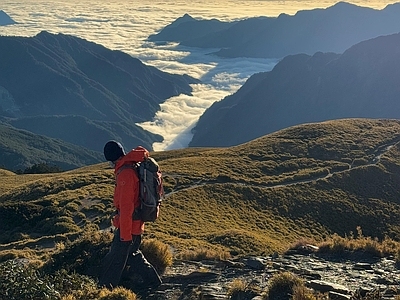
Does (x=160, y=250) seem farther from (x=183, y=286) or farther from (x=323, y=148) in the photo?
(x=323, y=148)

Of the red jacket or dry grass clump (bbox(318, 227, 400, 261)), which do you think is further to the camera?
dry grass clump (bbox(318, 227, 400, 261))

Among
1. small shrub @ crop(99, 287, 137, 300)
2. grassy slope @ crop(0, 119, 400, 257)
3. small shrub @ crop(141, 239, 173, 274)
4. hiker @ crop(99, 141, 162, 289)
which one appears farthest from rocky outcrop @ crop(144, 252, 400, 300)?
grassy slope @ crop(0, 119, 400, 257)

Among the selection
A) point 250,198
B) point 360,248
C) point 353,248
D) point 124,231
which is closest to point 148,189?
point 124,231

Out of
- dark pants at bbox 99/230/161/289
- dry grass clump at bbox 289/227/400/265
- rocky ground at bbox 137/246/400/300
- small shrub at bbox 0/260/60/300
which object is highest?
small shrub at bbox 0/260/60/300

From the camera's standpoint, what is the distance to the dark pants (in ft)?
35.7

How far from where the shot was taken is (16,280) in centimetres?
958

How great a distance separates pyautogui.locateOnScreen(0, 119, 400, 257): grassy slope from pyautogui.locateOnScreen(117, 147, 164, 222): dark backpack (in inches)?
357

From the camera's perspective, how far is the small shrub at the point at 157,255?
502 inches

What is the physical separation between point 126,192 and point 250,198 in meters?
28.7

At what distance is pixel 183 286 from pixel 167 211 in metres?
20.2

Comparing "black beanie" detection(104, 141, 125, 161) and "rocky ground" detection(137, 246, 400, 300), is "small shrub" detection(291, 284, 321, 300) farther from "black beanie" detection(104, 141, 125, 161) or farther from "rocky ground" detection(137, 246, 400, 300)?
"black beanie" detection(104, 141, 125, 161)

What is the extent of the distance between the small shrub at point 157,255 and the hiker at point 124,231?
1224 mm

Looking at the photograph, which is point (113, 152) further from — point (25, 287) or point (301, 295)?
point (301, 295)

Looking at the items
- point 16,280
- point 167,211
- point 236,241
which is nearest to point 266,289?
point 16,280
